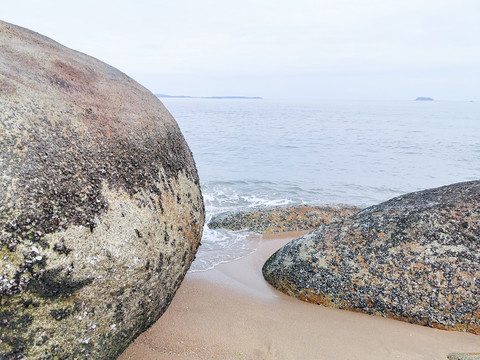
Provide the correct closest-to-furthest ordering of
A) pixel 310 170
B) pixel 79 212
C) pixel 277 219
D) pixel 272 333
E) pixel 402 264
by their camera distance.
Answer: pixel 79 212
pixel 272 333
pixel 402 264
pixel 277 219
pixel 310 170

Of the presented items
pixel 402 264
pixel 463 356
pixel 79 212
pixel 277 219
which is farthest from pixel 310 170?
pixel 79 212

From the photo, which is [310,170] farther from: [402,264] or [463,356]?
[463,356]

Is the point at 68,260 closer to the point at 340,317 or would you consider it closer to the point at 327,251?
the point at 340,317

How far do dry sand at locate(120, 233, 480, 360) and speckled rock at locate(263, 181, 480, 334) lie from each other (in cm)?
14

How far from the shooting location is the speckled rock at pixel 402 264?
321cm

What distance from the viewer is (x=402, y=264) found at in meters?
3.45

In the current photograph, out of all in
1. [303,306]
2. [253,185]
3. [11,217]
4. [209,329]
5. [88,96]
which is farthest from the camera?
[253,185]

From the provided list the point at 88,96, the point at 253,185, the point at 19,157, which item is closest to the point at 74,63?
the point at 88,96

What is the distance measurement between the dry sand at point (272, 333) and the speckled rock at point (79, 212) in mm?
247

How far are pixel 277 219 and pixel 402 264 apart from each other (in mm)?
3404

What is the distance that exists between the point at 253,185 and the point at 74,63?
Answer: 31.7ft

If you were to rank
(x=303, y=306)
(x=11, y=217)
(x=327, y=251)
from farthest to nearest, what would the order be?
(x=327, y=251) < (x=303, y=306) < (x=11, y=217)

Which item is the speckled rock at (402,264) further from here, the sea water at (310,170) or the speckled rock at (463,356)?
the sea water at (310,170)

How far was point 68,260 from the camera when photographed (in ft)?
6.42
